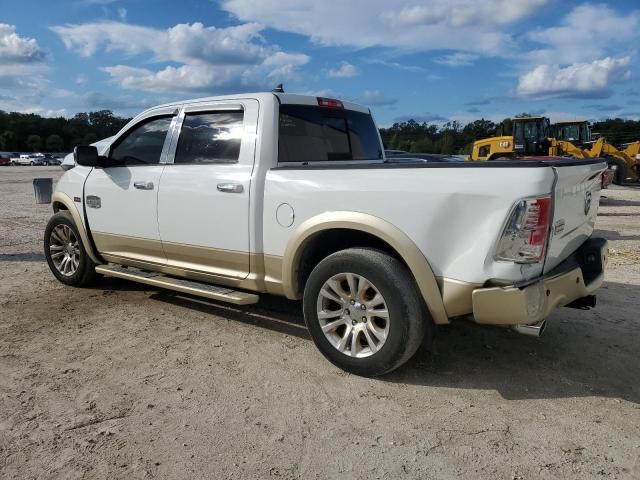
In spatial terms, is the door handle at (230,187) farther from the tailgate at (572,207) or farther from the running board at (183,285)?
the tailgate at (572,207)

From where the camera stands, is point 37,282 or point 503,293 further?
point 37,282

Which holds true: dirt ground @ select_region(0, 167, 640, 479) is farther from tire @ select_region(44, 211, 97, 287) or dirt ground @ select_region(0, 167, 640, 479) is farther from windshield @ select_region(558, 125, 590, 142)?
windshield @ select_region(558, 125, 590, 142)

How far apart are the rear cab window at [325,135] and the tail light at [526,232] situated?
6.28 feet

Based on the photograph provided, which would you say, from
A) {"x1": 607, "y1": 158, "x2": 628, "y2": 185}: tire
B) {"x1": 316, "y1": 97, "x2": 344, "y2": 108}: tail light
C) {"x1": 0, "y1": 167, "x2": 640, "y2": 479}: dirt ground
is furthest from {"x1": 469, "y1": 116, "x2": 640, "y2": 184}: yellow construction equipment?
{"x1": 316, "y1": 97, "x2": 344, "y2": 108}: tail light

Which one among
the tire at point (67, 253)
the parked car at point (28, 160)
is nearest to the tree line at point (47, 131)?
the parked car at point (28, 160)

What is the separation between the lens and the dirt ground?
2703 mm

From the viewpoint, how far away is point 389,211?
11.1ft

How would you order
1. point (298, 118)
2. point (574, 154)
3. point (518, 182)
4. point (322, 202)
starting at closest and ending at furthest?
point (518, 182)
point (322, 202)
point (298, 118)
point (574, 154)

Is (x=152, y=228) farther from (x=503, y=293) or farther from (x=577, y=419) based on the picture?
(x=577, y=419)

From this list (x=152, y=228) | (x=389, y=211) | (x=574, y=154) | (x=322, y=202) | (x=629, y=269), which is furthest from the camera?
(x=574, y=154)

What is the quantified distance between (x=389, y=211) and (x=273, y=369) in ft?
4.65

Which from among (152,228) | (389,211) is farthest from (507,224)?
(152,228)

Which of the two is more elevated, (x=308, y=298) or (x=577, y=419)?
(x=308, y=298)

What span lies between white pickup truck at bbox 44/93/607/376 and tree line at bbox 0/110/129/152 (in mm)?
115383
